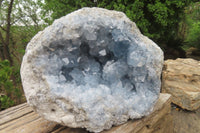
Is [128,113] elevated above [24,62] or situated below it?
below

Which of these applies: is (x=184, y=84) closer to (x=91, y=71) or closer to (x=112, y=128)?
(x=112, y=128)

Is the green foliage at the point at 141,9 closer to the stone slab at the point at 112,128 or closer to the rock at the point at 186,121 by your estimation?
the rock at the point at 186,121

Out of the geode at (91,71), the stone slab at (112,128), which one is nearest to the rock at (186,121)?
the stone slab at (112,128)

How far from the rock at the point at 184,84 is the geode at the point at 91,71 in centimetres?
164

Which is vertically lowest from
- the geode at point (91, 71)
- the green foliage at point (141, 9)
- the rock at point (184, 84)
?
the rock at point (184, 84)

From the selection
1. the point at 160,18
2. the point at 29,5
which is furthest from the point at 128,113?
the point at 29,5

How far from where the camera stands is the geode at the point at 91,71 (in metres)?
1.10

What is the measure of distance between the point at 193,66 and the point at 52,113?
10.4ft

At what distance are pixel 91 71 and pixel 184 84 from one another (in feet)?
7.65

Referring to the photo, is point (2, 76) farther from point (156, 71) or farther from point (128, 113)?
point (156, 71)

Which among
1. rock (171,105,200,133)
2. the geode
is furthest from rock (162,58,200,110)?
the geode

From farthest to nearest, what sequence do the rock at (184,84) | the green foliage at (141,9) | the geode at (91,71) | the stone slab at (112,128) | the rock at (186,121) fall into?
the green foliage at (141,9) → the rock at (184,84) → the rock at (186,121) → the stone slab at (112,128) → the geode at (91,71)

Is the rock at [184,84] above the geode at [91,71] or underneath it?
underneath

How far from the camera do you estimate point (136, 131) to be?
1379 mm
